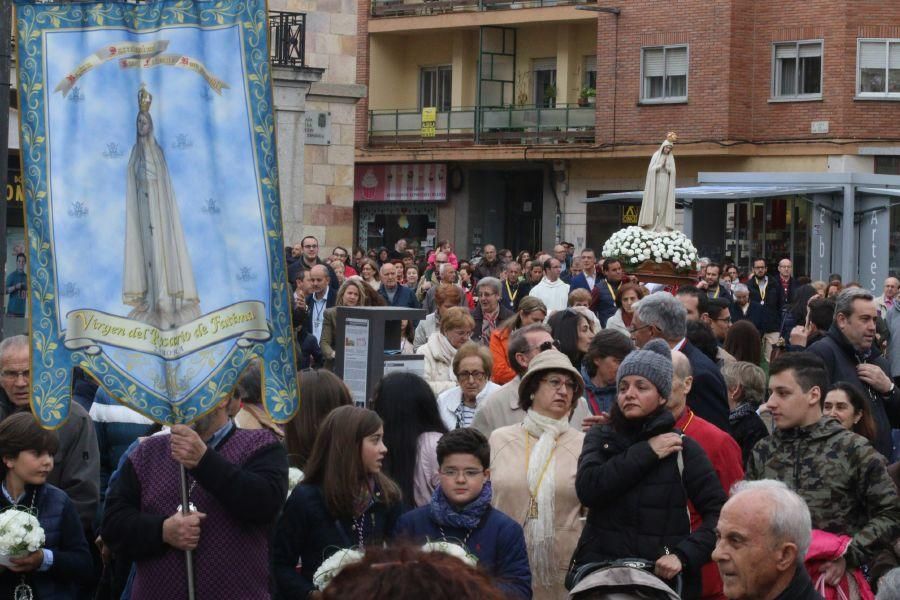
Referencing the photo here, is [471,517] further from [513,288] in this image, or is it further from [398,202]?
[398,202]

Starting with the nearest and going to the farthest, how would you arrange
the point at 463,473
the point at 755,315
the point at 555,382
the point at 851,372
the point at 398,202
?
A: the point at 463,473
the point at 555,382
the point at 851,372
the point at 755,315
the point at 398,202

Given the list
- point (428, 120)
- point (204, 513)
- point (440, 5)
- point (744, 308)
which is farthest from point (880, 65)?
point (204, 513)

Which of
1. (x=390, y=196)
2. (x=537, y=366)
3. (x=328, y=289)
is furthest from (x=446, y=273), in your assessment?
(x=390, y=196)

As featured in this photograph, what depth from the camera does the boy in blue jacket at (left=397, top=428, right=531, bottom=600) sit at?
5.96 m

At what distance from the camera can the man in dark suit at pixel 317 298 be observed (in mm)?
15336

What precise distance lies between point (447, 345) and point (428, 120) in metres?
32.6

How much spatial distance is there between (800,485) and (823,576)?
0.51 metres

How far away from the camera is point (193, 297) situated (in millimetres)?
5469

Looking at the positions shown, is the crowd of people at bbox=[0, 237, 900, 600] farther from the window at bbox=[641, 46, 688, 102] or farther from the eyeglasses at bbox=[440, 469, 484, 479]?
the window at bbox=[641, 46, 688, 102]

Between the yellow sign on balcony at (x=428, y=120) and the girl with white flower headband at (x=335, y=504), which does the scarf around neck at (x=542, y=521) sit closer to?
the girl with white flower headband at (x=335, y=504)

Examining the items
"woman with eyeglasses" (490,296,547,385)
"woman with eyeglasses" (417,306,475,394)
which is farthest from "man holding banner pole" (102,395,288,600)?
"woman with eyeglasses" (490,296,547,385)

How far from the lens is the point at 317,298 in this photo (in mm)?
15461

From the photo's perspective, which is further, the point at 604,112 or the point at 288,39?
the point at 604,112

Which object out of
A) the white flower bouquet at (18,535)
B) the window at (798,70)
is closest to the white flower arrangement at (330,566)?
the white flower bouquet at (18,535)
